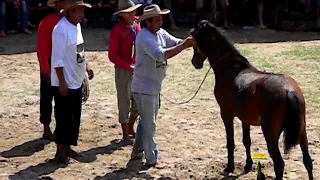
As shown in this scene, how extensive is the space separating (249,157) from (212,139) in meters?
1.25

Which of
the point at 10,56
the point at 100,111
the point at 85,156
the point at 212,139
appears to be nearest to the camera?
the point at 85,156

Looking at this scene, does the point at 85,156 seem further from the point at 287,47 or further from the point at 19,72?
the point at 287,47

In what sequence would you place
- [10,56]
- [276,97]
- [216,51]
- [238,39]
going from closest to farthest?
[276,97] → [216,51] → [10,56] → [238,39]

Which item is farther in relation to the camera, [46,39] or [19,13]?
[19,13]

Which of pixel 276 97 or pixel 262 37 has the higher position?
pixel 276 97

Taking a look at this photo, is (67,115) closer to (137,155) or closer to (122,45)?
(137,155)

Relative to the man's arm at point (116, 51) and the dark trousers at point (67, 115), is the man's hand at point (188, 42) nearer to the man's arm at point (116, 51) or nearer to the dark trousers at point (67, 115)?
the man's arm at point (116, 51)

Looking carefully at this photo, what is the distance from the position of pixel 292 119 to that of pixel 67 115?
2.43m

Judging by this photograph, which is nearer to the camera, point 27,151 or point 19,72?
point 27,151

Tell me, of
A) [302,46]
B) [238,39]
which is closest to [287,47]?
[302,46]

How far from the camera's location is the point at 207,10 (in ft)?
58.3

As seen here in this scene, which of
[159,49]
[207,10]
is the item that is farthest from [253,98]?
[207,10]

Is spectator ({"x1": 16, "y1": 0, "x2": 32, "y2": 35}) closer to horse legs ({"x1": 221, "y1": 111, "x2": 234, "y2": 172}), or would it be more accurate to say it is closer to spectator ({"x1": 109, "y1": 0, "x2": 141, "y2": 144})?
spectator ({"x1": 109, "y1": 0, "x2": 141, "y2": 144})

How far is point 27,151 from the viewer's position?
26.9 feet
